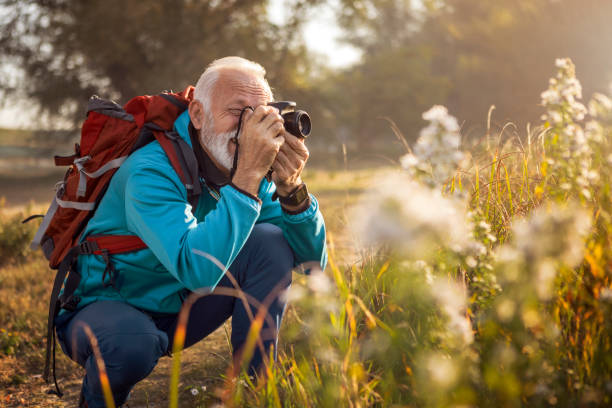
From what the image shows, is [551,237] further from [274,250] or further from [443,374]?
[274,250]

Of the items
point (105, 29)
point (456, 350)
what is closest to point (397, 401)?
point (456, 350)

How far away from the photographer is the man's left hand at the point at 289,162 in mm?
2217

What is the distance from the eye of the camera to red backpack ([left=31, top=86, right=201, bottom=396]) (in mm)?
2168

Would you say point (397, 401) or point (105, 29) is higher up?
point (105, 29)

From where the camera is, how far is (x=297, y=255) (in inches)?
99.9

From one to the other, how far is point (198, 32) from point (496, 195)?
1814cm

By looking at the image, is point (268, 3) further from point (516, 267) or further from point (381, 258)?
point (516, 267)

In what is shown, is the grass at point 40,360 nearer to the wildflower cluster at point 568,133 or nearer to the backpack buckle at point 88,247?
the backpack buckle at point 88,247

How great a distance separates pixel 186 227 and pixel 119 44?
55.6ft

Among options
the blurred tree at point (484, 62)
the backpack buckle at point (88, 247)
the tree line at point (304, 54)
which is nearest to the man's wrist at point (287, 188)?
the backpack buckle at point (88, 247)

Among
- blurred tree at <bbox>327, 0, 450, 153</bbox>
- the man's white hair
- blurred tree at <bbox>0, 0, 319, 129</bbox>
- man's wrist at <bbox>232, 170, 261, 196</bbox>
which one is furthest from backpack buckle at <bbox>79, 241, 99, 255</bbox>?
blurred tree at <bbox>327, 0, 450, 153</bbox>

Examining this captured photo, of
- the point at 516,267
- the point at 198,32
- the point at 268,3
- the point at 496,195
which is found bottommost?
the point at 516,267

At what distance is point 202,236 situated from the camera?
1.94m

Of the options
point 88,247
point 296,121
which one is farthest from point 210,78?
point 88,247
